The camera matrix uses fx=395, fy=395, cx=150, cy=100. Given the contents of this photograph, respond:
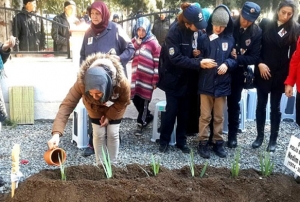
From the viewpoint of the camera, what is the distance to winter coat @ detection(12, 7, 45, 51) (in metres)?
6.41

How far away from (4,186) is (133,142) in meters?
2.03

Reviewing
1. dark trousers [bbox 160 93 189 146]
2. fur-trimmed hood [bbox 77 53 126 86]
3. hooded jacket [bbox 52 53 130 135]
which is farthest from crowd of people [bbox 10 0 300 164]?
fur-trimmed hood [bbox 77 53 126 86]

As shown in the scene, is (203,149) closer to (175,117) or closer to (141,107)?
(175,117)

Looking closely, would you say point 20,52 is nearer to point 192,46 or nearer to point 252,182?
point 192,46

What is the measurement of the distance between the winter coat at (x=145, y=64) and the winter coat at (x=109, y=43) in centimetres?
74

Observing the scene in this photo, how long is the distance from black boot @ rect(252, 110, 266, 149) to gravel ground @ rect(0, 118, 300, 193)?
0.28 feet

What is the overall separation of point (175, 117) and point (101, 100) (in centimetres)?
203

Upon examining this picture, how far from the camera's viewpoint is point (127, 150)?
4.92 meters

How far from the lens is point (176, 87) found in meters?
4.60

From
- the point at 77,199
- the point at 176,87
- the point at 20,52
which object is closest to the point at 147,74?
the point at 176,87

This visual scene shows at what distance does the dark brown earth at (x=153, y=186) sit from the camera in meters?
2.68

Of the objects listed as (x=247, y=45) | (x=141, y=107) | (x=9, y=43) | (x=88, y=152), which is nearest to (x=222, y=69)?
(x=247, y=45)

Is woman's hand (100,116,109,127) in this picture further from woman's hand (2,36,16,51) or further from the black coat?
the black coat

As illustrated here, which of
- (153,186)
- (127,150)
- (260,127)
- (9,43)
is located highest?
(9,43)
